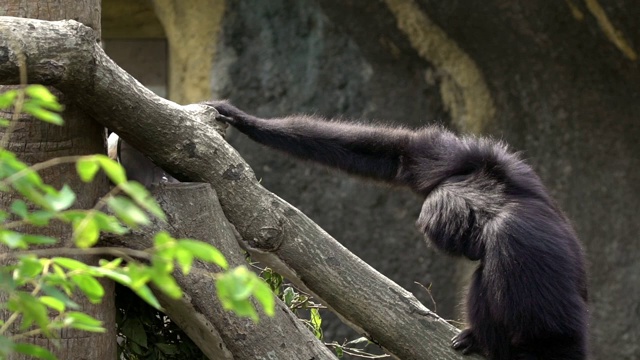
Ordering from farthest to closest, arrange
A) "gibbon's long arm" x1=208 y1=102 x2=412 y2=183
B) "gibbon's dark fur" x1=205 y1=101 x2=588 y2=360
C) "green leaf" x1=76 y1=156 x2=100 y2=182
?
"gibbon's long arm" x1=208 y1=102 x2=412 y2=183, "gibbon's dark fur" x1=205 y1=101 x2=588 y2=360, "green leaf" x1=76 y1=156 x2=100 y2=182

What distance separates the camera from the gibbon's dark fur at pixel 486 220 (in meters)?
3.45

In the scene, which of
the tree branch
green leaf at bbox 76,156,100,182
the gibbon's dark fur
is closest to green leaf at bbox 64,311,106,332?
green leaf at bbox 76,156,100,182

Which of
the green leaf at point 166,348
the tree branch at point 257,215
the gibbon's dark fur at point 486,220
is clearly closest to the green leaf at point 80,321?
the tree branch at point 257,215

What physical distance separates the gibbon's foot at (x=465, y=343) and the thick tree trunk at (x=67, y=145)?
51.8 inches

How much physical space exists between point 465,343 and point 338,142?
1.00 m

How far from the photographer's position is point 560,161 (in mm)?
6254

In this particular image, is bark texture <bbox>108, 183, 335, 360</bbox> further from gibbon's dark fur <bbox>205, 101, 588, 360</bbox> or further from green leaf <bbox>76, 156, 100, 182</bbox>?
green leaf <bbox>76, 156, 100, 182</bbox>

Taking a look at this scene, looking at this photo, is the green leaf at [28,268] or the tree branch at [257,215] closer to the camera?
the green leaf at [28,268]

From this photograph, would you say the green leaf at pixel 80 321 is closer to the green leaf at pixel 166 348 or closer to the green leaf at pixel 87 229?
the green leaf at pixel 87 229

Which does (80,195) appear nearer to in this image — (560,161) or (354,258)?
(354,258)

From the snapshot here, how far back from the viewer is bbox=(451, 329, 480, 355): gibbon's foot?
3.52m

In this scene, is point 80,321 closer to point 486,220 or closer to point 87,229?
point 87,229

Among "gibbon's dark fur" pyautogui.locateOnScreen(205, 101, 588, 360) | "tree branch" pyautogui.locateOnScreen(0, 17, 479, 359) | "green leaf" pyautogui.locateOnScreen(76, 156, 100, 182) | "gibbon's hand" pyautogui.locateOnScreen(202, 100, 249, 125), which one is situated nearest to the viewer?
"green leaf" pyautogui.locateOnScreen(76, 156, 100, 182)

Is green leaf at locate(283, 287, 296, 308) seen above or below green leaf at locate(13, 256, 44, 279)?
below
